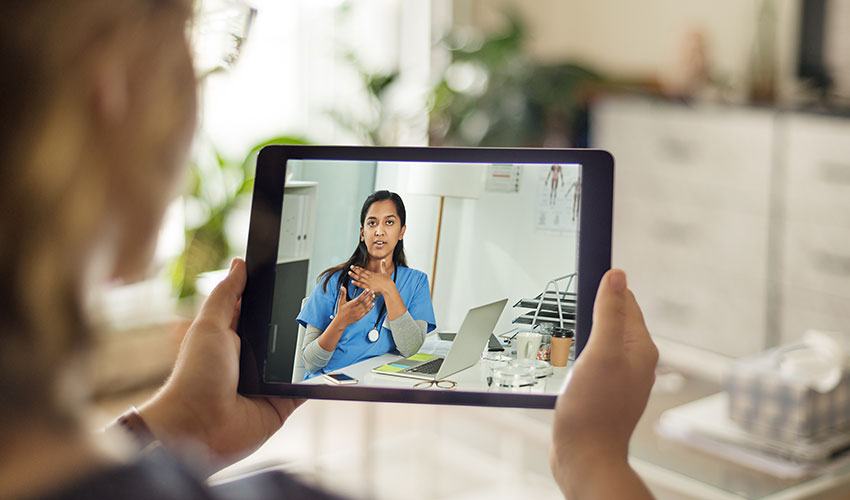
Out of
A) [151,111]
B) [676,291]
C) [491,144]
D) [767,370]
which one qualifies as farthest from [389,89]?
[151,111]

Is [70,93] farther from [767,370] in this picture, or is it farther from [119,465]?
[767,370]

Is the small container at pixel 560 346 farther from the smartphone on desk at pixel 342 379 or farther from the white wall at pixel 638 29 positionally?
the white wall at pixel 638 29

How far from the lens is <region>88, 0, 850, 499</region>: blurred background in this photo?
2615 mm

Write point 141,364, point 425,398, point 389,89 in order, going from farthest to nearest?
point 389,89, point 141,364, point 425,398

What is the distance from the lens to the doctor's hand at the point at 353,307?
0.89 metres

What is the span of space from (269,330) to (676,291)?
2447mm

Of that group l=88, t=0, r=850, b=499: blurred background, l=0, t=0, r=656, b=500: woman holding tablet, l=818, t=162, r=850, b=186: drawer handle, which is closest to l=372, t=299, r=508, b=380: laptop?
l=0, t=0, r=656, b=500: woman holding tablet

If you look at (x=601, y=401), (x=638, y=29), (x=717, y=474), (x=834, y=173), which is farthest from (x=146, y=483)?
Result: (x=638, y=29)

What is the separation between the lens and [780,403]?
1195 mm

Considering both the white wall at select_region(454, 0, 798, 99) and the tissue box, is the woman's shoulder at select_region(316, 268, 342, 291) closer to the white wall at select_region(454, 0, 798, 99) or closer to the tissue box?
the tissue box

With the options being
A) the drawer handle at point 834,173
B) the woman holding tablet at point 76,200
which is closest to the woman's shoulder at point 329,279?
the woman holding tablet at point 76,200

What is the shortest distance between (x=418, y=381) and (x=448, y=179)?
239mm

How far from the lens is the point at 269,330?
899 mm

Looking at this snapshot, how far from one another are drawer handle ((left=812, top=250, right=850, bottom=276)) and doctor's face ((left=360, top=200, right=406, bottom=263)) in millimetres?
2134
